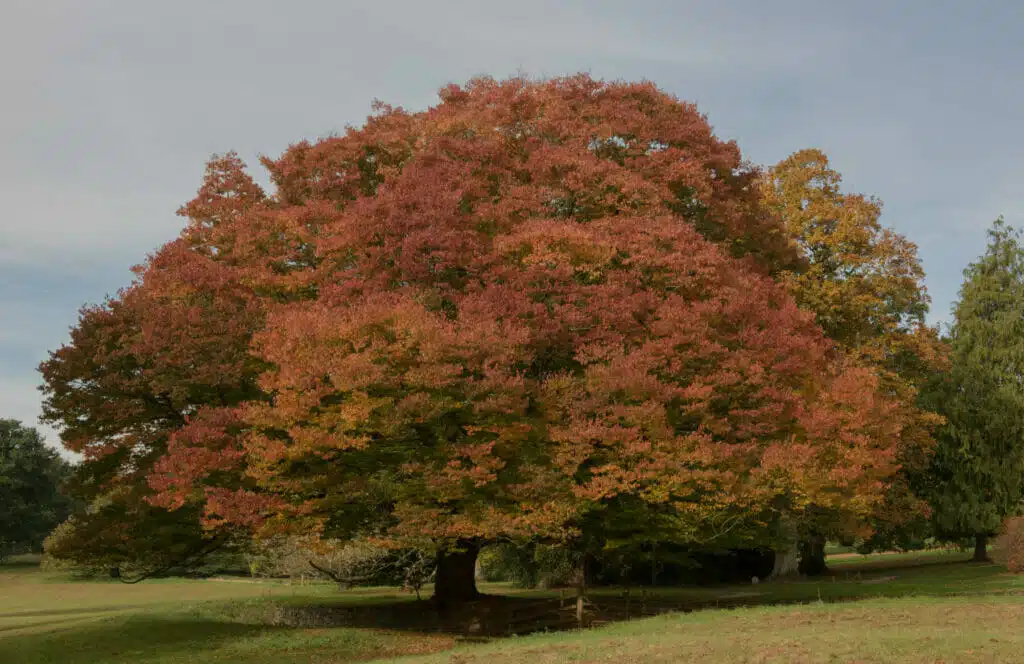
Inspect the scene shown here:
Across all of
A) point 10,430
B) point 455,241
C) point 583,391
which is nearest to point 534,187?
point 455,241

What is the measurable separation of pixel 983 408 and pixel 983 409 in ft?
0.83

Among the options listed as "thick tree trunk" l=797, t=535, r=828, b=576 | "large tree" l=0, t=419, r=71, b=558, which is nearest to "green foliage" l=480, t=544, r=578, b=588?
"thick tree trunk" l=797, t=535, r=828, b=576

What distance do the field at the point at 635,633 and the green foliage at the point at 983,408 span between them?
441 centimetres

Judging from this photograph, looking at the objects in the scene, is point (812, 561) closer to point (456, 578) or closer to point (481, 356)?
point (456, 578)

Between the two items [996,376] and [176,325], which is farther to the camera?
[996,376]

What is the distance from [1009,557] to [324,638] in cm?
2994

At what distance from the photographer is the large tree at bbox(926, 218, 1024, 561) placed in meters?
46.1

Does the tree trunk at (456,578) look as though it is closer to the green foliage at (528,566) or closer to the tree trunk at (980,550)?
the green foliage at (528,566)

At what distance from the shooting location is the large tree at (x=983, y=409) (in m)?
46.1

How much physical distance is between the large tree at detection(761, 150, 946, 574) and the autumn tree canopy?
799 cm

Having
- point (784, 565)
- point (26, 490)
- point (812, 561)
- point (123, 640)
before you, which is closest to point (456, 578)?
point (123, 640)

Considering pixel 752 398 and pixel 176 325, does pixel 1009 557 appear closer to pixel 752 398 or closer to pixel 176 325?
pixel 752 398

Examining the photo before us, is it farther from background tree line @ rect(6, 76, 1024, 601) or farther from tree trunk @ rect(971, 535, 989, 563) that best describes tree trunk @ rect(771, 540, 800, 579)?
tree trunk @ rect(971, 535, 989, 563)

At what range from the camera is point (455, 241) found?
25500 millimetres
